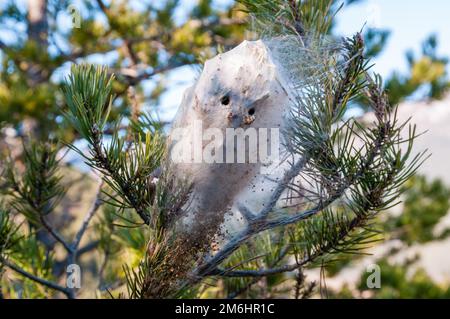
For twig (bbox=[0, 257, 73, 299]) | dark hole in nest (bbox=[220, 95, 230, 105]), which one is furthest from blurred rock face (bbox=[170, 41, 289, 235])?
twig (bbox=[0, 257, 73, 299])

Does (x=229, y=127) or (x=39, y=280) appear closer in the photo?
(x=229, y=127)

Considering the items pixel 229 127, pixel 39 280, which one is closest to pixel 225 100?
pixel 229 127

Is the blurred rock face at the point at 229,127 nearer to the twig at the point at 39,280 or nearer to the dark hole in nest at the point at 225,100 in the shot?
the dark hole in nest at the point at 225,100

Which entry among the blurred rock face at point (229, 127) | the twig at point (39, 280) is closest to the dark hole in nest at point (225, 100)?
the blurred rock face at point (229, 127)

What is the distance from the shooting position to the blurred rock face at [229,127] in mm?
690

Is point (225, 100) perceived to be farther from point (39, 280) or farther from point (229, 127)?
point (39, 280)

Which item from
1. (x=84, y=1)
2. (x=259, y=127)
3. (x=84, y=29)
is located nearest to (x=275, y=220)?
(x=259, y=127)

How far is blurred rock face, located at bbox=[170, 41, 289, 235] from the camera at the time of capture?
690 mm

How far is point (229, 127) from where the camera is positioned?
68 cm

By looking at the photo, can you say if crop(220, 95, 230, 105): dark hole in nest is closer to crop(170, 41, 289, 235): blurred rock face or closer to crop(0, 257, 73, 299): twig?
crop(170, 41, 289, 235): blurred rock face

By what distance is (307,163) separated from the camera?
0.76 metres

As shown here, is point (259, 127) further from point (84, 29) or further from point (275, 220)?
point (84, 29)

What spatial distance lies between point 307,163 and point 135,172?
0.25 meters
